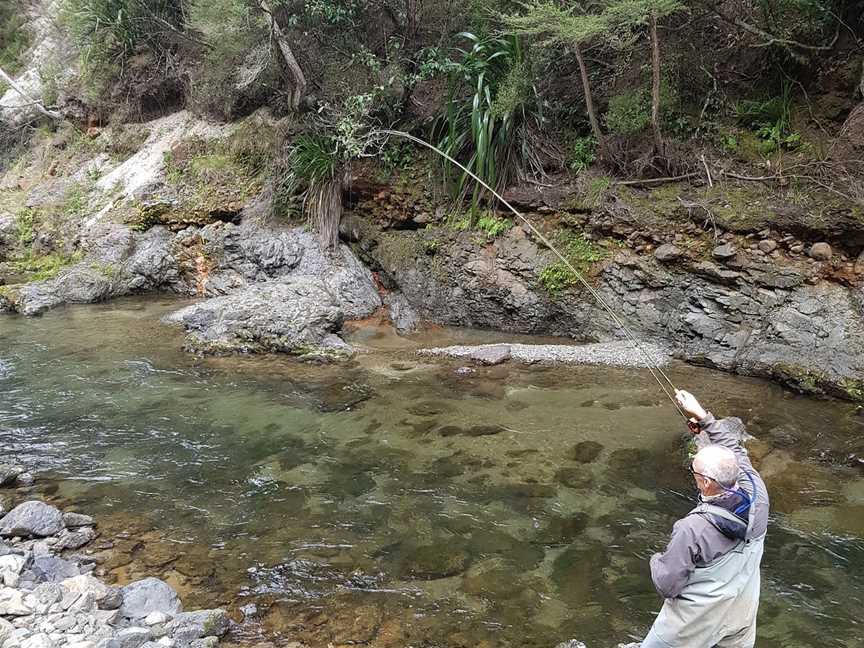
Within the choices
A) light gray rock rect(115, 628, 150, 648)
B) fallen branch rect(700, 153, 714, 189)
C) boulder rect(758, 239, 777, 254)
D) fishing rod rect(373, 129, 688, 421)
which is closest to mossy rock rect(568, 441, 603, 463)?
fishing rod rect(373, 129, 688, 421)

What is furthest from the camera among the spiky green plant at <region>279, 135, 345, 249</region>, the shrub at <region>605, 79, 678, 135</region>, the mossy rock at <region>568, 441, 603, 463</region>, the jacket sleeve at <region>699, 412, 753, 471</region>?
the spiky green plant at <region>279, 135, 345, 249</region>

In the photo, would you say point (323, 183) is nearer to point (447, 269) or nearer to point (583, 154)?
point (447, 269)

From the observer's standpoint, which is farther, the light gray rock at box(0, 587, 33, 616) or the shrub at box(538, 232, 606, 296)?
the shrub at box(538, 232, 606, 296)

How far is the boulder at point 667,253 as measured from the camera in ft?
23.9

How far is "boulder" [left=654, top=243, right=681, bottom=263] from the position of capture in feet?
23.9

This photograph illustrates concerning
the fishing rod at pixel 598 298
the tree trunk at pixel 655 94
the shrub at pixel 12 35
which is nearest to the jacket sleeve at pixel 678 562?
the fishing rod at pixel 598 298

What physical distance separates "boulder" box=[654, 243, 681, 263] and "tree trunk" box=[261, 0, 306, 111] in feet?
22.2

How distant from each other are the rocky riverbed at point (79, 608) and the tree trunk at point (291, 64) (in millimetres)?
8167

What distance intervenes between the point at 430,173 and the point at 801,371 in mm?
5959

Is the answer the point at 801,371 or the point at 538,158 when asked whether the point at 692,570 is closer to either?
the point at 801,371

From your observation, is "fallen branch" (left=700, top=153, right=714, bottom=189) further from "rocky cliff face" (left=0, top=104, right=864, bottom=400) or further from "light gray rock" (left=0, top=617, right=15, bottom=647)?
"light gray rock" (left=0, top=617, right=15, bottom=647)

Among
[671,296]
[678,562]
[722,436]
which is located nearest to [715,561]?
[678,562]

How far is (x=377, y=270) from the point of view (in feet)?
32.0

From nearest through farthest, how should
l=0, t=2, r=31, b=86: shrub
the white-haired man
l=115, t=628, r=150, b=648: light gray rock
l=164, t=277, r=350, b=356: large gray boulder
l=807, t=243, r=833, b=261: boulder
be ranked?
the white-haired man < l=115, t=628, r=150, b=648: light gray rock < l=807, t=243, r=833, b=261: boulder < l=164, t=277, r=350, b=356: large gray boulder < l=0, t=2, r=31, b=86: shrub
